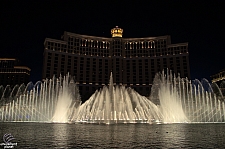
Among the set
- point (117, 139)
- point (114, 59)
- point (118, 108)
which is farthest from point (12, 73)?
point (117, 139)

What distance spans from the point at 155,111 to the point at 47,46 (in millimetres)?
79806

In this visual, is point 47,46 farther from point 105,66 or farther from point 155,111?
point 155,111

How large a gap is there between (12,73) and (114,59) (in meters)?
61.5

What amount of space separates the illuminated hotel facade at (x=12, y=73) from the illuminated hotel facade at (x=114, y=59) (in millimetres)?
31807

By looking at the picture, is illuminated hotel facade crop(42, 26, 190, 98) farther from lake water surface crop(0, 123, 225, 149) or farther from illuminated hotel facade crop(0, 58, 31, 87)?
lake water surface crop(0, 123, 225, 149)

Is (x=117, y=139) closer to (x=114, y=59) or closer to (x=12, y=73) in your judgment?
(x=114, y=59)

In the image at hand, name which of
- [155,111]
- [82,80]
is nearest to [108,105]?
[155,111]

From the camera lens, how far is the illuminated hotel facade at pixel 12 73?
118 meters

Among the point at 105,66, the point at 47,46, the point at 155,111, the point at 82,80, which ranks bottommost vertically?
the point at 155,111

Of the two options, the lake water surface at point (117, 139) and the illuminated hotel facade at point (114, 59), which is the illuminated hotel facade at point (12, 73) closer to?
the illuminated hotel facade at point (114, 59)

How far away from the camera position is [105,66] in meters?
108

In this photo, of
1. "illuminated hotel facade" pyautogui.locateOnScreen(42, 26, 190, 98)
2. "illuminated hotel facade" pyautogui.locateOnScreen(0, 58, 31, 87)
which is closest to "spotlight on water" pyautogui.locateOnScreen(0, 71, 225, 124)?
"illuminated hotel facade" pyautogui.locateOnScreen(42, 26, 190, 98)

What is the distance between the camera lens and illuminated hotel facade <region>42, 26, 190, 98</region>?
102 metres

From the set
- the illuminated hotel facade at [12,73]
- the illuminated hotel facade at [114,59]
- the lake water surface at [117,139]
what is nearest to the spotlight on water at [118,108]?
the lake water surface at [117,139]
